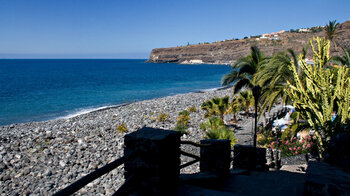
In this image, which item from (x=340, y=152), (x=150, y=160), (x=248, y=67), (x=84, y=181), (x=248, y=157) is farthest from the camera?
(x=248, y=67)

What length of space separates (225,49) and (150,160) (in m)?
152

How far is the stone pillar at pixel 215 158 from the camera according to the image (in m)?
4.90

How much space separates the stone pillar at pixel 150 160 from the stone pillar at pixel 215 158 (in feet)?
5.52

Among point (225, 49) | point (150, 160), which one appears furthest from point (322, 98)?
point (225, 49)

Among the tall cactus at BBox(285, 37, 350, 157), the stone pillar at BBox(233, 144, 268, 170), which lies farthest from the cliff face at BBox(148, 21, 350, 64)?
the stone pillar at BBox(233, 144, 268, 170)

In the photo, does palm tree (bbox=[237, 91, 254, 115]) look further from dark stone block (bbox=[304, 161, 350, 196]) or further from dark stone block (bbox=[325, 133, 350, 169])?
dark stone block (bbox=[304, 161, 350, 196])

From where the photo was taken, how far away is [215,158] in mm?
4953

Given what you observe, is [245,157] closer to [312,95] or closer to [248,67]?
[312,95]

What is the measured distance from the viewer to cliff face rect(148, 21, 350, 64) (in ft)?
358

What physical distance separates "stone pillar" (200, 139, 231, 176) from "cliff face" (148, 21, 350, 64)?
95.1m

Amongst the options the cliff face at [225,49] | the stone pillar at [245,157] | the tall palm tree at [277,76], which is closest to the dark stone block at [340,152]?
the stone pillar at [245,157]

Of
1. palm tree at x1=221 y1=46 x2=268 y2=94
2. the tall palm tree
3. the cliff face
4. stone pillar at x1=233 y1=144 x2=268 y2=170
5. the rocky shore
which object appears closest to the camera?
stone pillar at x1=233 y1=144 x2=268 y2=170

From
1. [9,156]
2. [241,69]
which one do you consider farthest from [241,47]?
[9,156]

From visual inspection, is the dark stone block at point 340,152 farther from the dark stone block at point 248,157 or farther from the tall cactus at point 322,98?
the tall cactus at point 322,98
